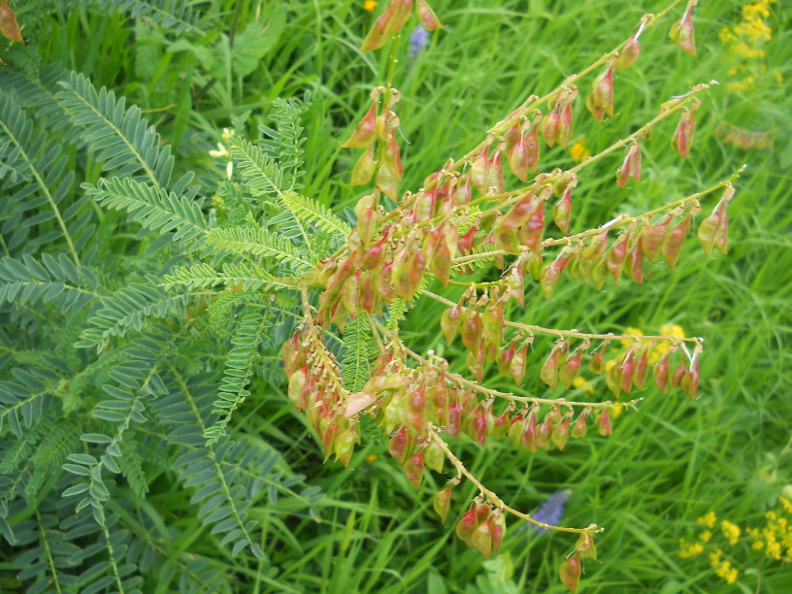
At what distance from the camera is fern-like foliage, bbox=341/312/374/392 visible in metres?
1.18

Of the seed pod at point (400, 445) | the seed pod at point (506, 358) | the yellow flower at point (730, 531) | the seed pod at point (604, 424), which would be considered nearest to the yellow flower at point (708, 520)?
the yellow flower at point (730, 531)

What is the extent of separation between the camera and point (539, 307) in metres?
2.38

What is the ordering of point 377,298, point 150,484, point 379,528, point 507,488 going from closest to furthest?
point 377,298, point 150,484, point 379,528, point 507,488

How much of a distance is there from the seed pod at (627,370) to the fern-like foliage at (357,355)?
44 centimetres

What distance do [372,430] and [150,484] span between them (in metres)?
0.88

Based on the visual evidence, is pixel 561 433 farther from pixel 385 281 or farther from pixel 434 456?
pixel 385 281

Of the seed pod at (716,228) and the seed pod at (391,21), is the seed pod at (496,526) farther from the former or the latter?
Result: the seed pod at (391,21)

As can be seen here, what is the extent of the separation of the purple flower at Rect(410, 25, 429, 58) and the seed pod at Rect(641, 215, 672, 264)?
2.03 metres

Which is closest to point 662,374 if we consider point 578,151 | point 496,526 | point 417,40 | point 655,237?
point 655,237

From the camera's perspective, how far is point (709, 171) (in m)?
3.12

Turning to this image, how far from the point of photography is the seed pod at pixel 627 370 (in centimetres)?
120

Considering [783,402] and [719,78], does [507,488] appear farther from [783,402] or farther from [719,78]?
[719,78]

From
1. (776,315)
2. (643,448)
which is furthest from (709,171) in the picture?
(643,448)

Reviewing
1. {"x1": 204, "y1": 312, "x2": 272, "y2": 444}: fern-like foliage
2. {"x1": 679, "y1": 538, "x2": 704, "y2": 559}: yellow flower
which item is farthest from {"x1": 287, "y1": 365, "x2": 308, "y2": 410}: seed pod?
{"x1": 679, "y1": 538, "x2": 704, "y2": 559}: yellow flower
